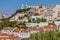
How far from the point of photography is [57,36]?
68.1ft

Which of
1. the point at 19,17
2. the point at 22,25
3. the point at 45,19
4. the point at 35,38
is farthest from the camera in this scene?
the point at 19,17

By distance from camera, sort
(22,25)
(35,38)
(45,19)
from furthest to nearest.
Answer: (45,19)
(22,25)
(35,38)

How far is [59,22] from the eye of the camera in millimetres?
51156

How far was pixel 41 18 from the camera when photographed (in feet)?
177

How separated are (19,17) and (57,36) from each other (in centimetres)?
3696

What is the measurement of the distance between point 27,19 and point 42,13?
5.86 metres

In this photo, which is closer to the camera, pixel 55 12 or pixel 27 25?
pixel 27 25

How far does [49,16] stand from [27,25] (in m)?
7.13

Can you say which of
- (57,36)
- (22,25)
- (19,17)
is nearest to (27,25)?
(22,25)

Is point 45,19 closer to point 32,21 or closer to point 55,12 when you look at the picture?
point 32,21

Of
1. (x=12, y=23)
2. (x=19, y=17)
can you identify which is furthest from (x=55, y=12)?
(x=12, y=23)

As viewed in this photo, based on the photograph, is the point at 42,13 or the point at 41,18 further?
the point at 42,13

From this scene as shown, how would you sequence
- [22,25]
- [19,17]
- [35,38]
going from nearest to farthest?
[35,38] → [22,25] → [19,17]

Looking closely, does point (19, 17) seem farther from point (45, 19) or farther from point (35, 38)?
point (35, 38)
